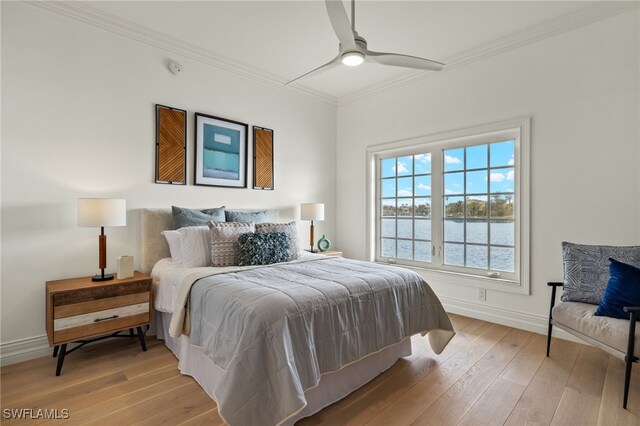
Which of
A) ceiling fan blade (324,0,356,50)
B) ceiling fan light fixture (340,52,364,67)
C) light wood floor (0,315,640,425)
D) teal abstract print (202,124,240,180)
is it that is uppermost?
ceiling fan blade (324,0,356,50)

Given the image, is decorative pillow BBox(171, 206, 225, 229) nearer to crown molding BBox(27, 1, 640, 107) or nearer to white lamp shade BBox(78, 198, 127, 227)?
white lamp shade BBox(78, 198, 127, 227)

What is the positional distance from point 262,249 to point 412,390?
1569mm

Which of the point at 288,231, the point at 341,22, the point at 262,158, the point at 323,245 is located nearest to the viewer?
the point at 341,22

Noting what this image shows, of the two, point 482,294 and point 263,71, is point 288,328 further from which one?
point 263,71

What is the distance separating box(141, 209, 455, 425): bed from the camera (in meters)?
1.56

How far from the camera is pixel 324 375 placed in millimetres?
1904

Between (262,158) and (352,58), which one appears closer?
(352,58)

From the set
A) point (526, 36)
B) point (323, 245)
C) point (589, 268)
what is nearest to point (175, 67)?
point (323, 245)

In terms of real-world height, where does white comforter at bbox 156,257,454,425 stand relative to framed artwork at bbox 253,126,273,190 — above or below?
below

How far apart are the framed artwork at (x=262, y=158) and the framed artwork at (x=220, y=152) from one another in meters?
0.14

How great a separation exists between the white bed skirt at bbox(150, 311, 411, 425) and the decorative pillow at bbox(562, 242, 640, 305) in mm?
1400

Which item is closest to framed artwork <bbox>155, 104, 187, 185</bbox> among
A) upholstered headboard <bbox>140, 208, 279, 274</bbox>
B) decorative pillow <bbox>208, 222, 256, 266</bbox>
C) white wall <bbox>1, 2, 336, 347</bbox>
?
white wall <bbox>1, 2, 336, 347</bbox>

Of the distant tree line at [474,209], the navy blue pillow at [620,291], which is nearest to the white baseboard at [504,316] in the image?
the navy blue pillow at [620,291]

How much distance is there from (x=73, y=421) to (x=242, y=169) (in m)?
2.71
